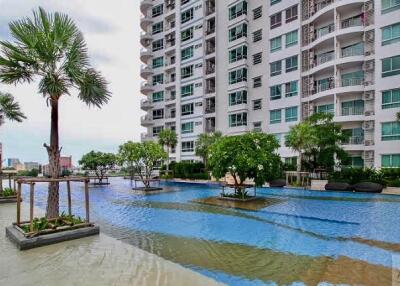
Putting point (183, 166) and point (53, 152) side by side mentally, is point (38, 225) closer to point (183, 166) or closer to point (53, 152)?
point (53, 152)

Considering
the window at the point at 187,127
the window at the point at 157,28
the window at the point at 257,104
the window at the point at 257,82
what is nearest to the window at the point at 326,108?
the window at the point at 257,104

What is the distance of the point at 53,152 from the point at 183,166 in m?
31.7

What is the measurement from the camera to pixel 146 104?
2221 inches

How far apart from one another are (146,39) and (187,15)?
11.1 metres

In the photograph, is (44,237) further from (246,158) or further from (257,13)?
(257,13)

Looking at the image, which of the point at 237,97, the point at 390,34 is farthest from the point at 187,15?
the point at 390,34

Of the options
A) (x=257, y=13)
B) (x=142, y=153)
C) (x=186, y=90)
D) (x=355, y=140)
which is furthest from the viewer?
(x=186, y=90)

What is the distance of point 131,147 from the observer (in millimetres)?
26406

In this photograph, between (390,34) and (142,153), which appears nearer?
(142,153)

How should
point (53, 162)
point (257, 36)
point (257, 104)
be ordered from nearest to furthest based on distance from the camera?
1. point (53, 162)
2. point (257, 104)
3. point (257, 36)

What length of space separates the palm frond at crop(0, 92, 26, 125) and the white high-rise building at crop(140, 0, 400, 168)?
28903 millimetres

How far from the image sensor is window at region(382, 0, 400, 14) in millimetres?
29097

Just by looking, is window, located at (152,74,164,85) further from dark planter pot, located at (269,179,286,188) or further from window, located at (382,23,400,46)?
window, located at (382,23,400,46)

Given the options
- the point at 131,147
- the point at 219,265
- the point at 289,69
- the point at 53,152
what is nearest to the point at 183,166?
the point at 131,147
